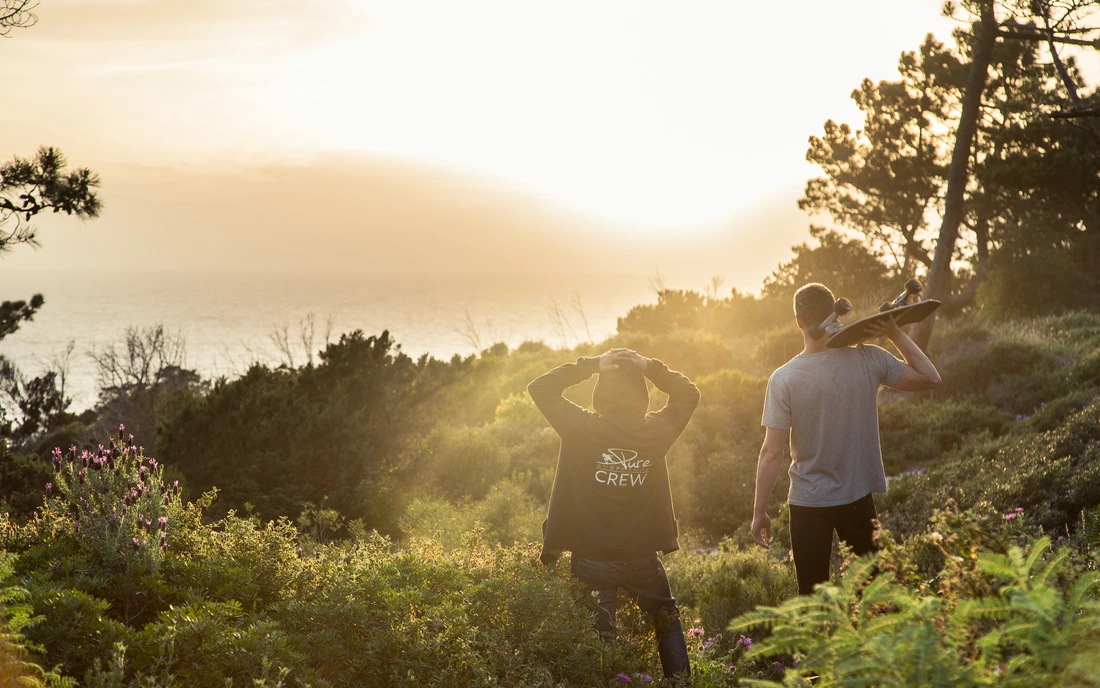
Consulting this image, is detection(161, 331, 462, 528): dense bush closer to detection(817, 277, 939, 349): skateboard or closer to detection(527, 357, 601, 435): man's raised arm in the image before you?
detection(527, 357, 601, 435): man's raised arm

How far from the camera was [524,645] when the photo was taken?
3512 mm

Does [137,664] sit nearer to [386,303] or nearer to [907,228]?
[907,228]

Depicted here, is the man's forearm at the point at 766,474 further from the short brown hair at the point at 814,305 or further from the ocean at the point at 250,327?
the ocean at the point at 250,327

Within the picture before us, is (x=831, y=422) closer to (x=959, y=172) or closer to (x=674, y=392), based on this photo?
(x=674, y=392)

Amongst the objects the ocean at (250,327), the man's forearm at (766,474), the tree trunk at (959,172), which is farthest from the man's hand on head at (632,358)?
the ocean at (250,327)

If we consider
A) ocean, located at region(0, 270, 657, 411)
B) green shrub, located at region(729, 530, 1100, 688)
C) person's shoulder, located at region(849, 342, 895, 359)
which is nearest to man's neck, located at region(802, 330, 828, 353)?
person's shoulder, located at region(849, 342, 895, 359)

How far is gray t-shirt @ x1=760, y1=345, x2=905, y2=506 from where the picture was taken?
4.09 metres

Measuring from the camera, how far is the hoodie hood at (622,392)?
420 cm

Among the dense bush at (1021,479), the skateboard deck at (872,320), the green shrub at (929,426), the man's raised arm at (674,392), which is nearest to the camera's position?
the skateboard deck at (872,320)

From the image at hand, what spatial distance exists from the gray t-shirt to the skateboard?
0.12 metres

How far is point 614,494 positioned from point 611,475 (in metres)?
0.11

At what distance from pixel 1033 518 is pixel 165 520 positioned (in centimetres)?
660

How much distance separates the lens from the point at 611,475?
4.14 meters

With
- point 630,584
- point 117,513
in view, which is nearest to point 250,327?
point 117,513
